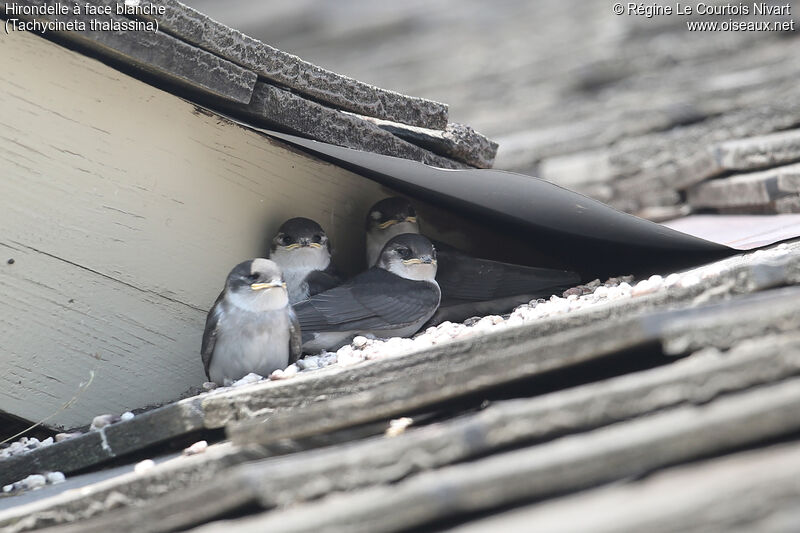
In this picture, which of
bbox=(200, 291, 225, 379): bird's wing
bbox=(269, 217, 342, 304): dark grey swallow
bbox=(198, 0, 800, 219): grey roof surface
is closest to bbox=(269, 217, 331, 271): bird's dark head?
bbox=(269, 217, 342, 304): dark grey swallow

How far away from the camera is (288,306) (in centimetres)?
388

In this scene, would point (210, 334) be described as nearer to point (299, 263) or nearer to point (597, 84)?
point (299, 263)

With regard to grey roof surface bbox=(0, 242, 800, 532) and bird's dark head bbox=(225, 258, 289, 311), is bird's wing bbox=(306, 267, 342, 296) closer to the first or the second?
bird's dark head bbox=(225, 258, 289, 311)

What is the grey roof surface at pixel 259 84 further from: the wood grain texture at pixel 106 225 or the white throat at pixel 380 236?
the white throat at pixel 380 236

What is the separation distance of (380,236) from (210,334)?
3.56ft

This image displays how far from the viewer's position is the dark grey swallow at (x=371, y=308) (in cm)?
384

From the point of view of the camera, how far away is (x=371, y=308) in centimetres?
390

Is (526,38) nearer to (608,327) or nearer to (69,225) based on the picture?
(69,225)

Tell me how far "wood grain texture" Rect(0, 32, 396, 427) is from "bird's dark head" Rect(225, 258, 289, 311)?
12 centimetres

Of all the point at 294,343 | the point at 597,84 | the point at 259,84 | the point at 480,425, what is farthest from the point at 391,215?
the point at 597,84

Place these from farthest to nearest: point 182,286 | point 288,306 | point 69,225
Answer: point 288,306
point 182,286
point 69,225

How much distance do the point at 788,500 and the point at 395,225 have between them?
2.97 metres

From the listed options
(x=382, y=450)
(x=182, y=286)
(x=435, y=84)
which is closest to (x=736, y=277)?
(x=382, y=450)

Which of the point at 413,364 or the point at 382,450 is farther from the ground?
the point at 413,364
